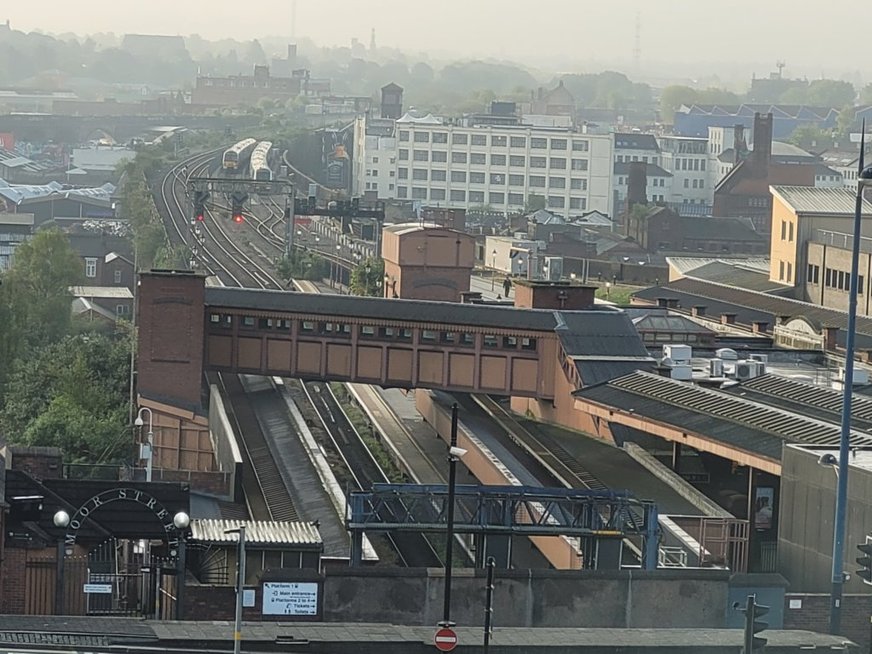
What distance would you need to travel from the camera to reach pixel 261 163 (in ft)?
259

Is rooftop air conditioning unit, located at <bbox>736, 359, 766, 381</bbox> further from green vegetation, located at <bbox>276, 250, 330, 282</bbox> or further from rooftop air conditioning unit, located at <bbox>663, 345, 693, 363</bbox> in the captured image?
green vegetation, located at <bbox>276, 250, 330, 282</bbox>

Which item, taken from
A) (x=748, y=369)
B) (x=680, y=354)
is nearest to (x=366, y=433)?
(x=680, y=354)

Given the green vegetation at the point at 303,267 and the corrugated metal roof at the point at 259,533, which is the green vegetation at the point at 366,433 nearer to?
the corrugated metal roof at the point at 259,533

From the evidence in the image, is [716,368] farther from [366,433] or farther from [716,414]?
[366,433]

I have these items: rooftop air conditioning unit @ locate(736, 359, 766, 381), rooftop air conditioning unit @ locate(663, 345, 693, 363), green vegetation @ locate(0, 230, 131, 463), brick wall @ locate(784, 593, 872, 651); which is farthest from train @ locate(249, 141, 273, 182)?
brick wall @ locate(784, 593, 872, 651)

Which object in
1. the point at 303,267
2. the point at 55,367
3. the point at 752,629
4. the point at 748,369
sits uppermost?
the point at 752,629

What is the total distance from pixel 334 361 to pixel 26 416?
4.91 meters

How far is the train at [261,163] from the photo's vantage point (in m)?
69.2

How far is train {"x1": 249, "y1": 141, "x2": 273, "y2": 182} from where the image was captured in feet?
227

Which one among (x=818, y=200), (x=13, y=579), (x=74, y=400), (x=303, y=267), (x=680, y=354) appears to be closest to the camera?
(x=13, y=579)

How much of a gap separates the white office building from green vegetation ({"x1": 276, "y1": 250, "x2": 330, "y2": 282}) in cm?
3329

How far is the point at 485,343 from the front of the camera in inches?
1139

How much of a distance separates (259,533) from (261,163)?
206 ft

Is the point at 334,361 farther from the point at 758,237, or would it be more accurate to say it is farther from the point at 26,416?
the point at 758,237
